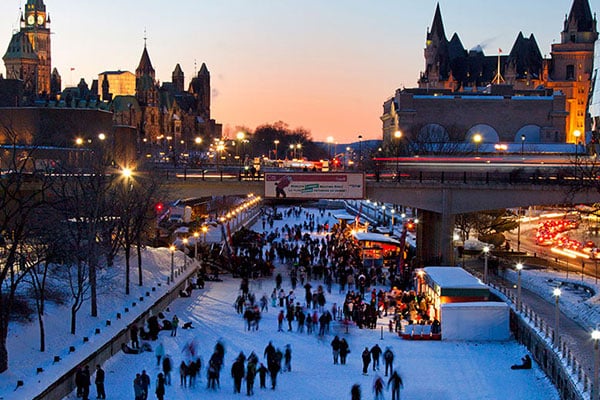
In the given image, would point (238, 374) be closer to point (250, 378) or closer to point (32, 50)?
point (250, 378)

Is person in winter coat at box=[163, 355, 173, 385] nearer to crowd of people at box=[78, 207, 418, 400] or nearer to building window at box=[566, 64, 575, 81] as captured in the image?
crowd of people at box=[78, 207, 418, 400]

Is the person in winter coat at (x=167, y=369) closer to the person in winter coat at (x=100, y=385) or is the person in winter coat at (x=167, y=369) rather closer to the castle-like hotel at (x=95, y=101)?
the person in winter coat at (x=100, y=385)

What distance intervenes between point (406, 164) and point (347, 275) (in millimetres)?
22857

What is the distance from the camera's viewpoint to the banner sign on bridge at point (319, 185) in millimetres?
37156

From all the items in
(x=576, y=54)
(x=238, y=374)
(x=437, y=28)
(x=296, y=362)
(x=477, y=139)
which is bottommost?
(x=296, y=362)

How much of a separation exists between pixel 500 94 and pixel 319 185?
70495 mm

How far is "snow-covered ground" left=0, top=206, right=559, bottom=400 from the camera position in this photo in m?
19.0

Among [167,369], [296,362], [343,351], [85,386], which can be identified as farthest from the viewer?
[296,362]

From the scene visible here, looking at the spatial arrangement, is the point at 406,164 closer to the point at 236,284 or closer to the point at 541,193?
the point at 541,193

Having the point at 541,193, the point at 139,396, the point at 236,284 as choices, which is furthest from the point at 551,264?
the point at 139,396

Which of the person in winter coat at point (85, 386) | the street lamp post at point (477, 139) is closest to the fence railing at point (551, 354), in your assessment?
the person in winter coat at point (85, 386)

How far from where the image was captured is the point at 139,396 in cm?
1738

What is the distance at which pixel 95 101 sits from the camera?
5084 inches

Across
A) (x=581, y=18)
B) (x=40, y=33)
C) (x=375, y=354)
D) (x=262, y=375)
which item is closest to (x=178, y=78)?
(x=40, y=33)
